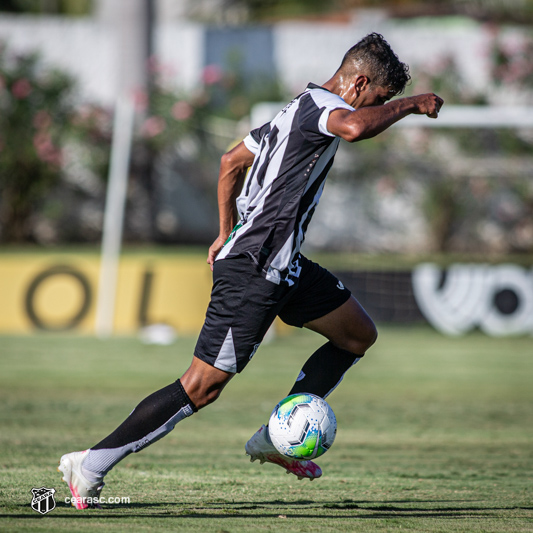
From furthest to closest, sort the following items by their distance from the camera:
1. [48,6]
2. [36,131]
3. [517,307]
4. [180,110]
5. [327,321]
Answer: [48,6], [180,110], [36,131], [517,307], [327,321]

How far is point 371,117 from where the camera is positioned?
4.30 meters

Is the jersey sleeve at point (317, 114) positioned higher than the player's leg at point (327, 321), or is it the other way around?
the jersey sleeve at point (317, 114)

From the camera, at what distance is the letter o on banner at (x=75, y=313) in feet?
44.6

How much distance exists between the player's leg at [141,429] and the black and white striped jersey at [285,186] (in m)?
0.62

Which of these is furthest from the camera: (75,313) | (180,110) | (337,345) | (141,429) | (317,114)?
(180,110)

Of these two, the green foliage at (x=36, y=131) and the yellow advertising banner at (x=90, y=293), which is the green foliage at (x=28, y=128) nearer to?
the green foliage at (x=36, y=131)

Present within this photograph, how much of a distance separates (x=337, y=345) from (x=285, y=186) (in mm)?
1113

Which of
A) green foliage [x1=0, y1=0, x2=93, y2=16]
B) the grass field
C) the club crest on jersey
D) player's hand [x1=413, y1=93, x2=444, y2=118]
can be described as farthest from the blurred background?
the club crest on jersey

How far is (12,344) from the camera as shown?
1251cm

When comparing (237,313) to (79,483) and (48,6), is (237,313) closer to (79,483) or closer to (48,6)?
(79,483)

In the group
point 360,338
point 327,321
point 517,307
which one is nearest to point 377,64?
point 327,321

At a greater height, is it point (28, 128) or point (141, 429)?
point (28, 128)

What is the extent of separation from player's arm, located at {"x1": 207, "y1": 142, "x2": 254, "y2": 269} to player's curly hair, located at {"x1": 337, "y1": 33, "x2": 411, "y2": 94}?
0.75m

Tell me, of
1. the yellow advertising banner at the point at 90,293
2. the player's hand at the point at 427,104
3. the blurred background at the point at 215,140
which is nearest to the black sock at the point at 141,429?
the player's hand at the point at 427,104
